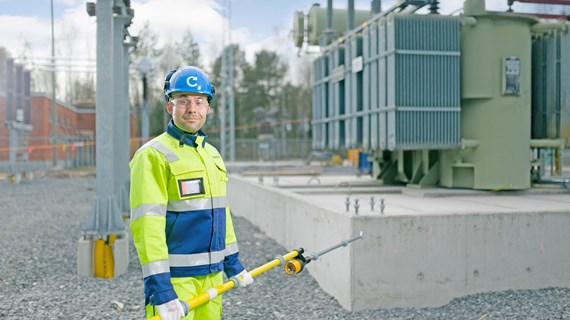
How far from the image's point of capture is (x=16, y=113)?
24406mm

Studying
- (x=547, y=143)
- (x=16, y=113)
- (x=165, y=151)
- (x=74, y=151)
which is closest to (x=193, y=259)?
(x=165, y=151)

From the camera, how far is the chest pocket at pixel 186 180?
3066mm

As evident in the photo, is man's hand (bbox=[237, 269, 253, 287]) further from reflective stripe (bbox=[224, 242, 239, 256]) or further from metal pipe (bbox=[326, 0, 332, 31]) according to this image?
metal pipe (bbox=[326, 0, 332, 31])

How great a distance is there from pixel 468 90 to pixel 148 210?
6.09m

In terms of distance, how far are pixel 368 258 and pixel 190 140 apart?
8.76ft

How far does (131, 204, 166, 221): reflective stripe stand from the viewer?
115 inches

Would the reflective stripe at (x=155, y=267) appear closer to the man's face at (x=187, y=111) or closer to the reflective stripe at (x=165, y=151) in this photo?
the reflective stripe at (x=165, y=151)

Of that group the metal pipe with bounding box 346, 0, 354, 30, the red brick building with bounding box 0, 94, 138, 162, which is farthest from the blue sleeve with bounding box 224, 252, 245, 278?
the red brick building with bounding box 0, 94, 138, 162

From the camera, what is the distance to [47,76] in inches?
1806

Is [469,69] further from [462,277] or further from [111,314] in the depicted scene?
[111,314]

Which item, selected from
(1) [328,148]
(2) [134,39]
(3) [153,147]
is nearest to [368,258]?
(3) [153,147]

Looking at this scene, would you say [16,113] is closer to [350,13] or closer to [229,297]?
[350,13]

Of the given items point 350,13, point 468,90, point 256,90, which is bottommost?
point 468,90

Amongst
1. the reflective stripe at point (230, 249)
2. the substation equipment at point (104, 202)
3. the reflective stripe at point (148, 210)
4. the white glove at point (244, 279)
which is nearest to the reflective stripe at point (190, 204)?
the reflective stripe at point (148, 210)
